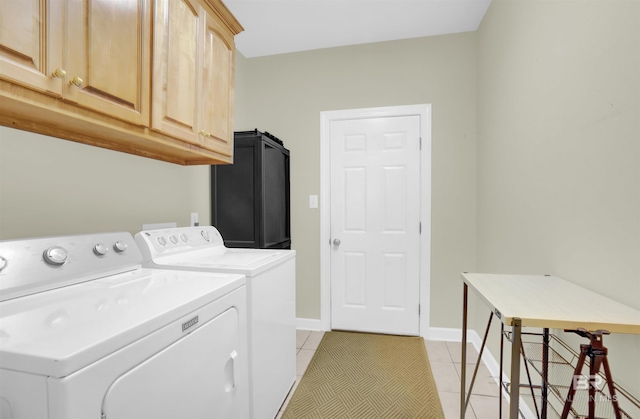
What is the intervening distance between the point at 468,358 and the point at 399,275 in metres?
0.81

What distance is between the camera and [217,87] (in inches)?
67.7

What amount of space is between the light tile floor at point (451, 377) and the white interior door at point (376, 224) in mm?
300

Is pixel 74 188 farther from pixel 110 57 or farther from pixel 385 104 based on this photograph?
pixel 385 104

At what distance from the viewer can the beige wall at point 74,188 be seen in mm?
1131

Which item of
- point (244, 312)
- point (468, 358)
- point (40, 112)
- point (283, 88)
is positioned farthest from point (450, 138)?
point (40, 112)

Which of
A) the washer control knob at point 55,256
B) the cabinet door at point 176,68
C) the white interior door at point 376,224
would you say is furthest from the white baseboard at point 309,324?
the washer control knob at point 55,256

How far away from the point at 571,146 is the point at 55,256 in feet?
6.87

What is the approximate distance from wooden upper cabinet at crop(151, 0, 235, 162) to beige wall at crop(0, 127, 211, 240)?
0.43 m

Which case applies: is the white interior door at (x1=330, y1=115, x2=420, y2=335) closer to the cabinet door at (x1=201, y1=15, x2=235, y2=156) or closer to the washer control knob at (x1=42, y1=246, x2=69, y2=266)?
the cabinet door at (x1=201, y1=15, x2=235, y2=156)

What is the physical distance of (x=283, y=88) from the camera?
9.40 feet

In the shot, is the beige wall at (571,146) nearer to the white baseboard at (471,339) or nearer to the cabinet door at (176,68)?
the white baseboard at (471,339)

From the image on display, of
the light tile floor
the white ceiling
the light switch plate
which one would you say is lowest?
the light tile floor

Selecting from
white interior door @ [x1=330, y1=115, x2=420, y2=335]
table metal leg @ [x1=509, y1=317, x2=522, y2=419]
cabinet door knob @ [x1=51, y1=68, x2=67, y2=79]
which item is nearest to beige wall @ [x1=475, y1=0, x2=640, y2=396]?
table metal leg @ [x1=509, y1=317, x2=522, y2=419]

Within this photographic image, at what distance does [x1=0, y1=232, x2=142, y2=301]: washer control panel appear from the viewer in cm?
93
